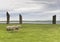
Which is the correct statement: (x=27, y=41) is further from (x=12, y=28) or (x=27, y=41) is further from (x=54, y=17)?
(x=54, y=17)

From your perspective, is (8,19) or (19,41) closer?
(19,41)

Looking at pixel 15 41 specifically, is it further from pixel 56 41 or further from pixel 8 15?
pixel 8 15

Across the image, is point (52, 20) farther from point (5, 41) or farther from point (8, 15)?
point (5, 41)

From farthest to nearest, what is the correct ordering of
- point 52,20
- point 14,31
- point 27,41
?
1. point 52,20
2. point 14,31
3. point 27,41

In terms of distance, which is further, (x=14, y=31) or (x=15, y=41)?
(x=14, y=31)

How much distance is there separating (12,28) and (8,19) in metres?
9.31

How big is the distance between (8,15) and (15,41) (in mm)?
A: 12929

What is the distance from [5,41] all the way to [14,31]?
3.35m

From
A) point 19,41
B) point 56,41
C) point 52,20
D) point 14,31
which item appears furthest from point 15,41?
point 52,20

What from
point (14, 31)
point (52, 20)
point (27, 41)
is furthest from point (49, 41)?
point (52, 20)

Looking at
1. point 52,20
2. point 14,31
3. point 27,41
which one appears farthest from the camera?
point 52,20

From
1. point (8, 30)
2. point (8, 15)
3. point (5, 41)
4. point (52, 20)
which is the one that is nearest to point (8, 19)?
point (8, 15)

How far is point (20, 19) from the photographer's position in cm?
2089

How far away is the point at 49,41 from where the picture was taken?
8.04 metres
